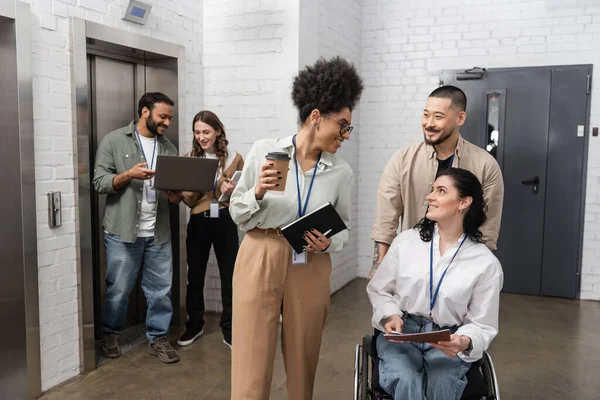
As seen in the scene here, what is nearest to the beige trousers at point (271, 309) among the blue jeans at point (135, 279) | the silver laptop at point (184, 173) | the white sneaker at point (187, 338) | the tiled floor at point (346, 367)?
the tiled floor at point (346, 367)

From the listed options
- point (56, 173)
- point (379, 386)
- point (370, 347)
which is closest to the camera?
point (379, 386)

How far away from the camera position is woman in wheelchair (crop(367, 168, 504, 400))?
2039mm

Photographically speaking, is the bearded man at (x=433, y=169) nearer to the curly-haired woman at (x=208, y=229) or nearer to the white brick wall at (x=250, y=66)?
the curly-haired woman at (x=208, y=229)

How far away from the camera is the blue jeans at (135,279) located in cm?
343

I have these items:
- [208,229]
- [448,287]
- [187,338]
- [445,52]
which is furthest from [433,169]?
[445,52]

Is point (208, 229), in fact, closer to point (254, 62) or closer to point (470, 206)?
point (254, 62)

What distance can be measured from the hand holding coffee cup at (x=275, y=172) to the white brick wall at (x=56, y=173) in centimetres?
156

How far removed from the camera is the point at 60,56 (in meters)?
3.02

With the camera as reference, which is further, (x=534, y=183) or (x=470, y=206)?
(x=534, y=183)

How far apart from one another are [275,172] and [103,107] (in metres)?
2.26

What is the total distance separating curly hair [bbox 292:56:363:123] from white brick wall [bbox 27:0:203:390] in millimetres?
1546

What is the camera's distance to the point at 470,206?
89.3 inches

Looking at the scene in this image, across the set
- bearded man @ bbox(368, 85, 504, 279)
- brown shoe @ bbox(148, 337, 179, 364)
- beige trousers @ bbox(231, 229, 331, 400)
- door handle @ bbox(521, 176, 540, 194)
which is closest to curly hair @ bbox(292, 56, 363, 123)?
beige trousers @ bbox(231, 229, 331, 400)

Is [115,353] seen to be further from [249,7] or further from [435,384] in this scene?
[249,7]
